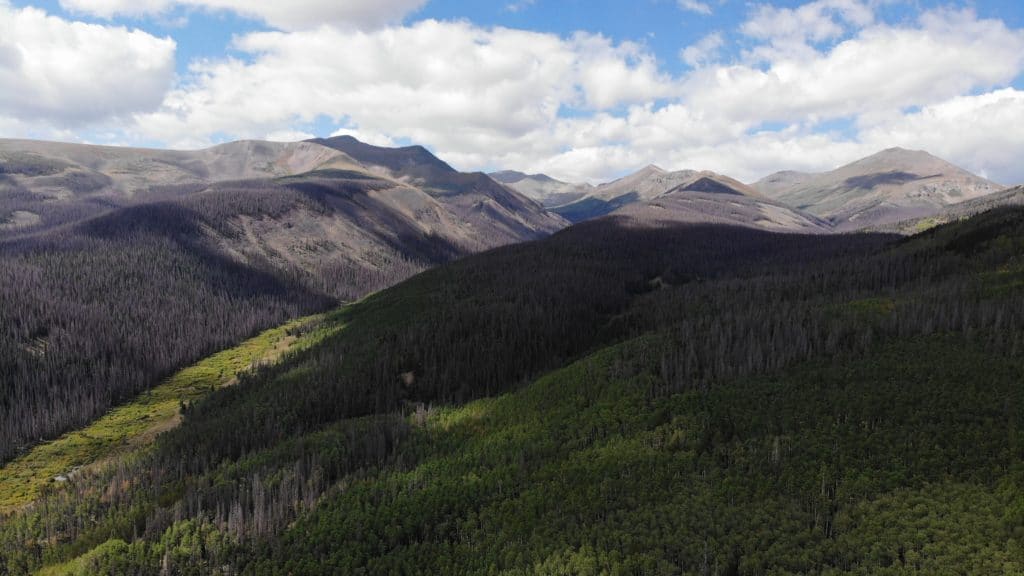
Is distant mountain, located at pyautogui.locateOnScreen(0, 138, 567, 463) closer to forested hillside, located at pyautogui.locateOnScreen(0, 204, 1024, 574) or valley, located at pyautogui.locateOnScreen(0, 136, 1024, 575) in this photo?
valley, located at pyautogui.locateOnScreen(0, 136, 1024, 575)

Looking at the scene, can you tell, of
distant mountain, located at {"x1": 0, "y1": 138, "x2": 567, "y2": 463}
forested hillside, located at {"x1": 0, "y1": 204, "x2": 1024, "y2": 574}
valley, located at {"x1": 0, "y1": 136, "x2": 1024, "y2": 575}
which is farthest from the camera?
distant mountain, located at {"x1": 0, "y1": 138, "x2": 567, "y2": 463}

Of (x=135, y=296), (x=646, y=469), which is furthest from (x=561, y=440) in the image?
(x=135, y=296)

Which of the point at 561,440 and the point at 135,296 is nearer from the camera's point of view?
the point at 561,440

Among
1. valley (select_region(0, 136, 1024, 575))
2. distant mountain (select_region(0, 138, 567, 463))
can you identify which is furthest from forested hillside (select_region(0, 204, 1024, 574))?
distant mountain (select_region(0, 138, 567, 463))

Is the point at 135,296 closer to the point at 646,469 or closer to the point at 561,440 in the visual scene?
the point at 561,440

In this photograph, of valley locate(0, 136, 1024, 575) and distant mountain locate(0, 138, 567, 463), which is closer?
valley locate(0, 136, 1024, 575)

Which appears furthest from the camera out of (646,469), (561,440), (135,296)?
(135,296)

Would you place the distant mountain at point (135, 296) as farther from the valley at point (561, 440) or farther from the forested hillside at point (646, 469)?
the forested hillside at point (646, 469)

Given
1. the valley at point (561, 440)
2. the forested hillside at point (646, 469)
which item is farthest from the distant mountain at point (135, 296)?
the forested hillside at point (646, 469)

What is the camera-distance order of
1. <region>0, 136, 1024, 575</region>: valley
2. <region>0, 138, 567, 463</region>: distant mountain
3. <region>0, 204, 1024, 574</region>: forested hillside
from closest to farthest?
<region>0, 204, 1024, 574</region>: forested hillside, <region>0, 136, 1024, 575</region>: valley, <region>0, 138, 567, 463</region>: distant mountain
